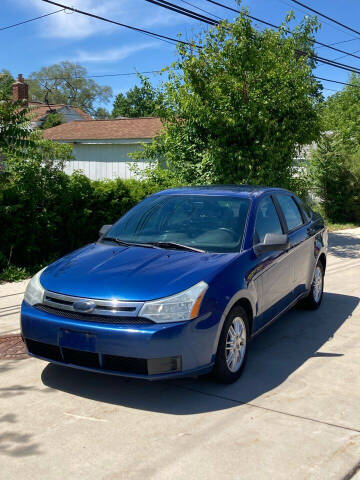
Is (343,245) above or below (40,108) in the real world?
below

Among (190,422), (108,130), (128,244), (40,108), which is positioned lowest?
(190,422)

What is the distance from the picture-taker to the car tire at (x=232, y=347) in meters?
4.14

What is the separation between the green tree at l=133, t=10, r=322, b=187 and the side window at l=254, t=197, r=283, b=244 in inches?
231

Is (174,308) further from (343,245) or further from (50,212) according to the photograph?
(343,245)

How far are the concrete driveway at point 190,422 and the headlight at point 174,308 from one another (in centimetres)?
73

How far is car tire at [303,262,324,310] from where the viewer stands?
6736mm

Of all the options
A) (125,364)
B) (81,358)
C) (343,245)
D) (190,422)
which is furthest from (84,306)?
(343,245)

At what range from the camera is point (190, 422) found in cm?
373

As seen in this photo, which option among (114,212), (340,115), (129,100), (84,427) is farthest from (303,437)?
(129,100)

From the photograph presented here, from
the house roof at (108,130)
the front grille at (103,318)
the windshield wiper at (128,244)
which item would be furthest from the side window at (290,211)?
the house roof at (108,130)

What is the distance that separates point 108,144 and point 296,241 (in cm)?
1828

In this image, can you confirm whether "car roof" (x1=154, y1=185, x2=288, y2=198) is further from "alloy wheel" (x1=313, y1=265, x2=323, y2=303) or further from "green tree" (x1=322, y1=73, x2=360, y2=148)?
"green tree" (x1=322, y1=73, x2=360, y2=148)

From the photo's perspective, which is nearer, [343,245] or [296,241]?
[296,241]

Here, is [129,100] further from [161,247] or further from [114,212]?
[161,247]
